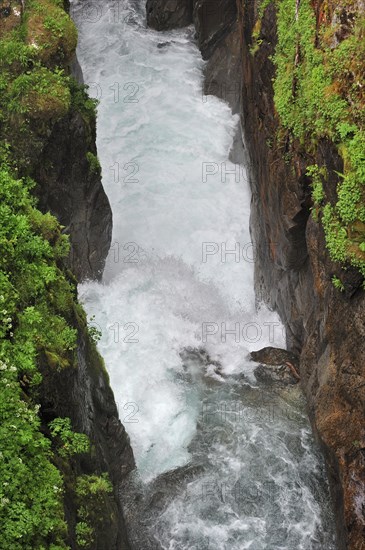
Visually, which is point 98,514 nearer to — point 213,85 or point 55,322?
point 55,322

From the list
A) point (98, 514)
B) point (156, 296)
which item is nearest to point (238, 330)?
point (156, 296)

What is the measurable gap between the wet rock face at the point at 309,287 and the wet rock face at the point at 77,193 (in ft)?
12.6

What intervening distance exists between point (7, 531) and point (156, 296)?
31.5ft

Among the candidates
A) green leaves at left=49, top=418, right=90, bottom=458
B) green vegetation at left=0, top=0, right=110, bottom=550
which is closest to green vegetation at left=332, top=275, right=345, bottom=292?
green vegetation at left=0, top=0, right=110, bottom=550

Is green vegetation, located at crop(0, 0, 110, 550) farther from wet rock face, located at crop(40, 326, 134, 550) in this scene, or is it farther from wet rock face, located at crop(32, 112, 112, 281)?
wet rock face, located at crop(32, 112, 112, 281)

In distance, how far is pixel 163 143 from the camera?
19719 millimetres

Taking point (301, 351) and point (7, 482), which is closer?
point (7, 482)

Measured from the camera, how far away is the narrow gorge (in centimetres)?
838

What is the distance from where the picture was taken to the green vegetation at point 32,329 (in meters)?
6.89

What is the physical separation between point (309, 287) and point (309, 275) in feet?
0.77

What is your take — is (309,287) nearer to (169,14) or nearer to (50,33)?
(50,33)

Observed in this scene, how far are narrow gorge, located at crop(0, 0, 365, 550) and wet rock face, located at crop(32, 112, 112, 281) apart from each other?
0.18 feet

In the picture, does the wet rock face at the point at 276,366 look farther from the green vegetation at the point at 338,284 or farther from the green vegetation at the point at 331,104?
the green vegetation at the point at 331,104

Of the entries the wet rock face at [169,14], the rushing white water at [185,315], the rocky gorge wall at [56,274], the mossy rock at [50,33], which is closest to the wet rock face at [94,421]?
the rocky gorge wall at [56,274]
